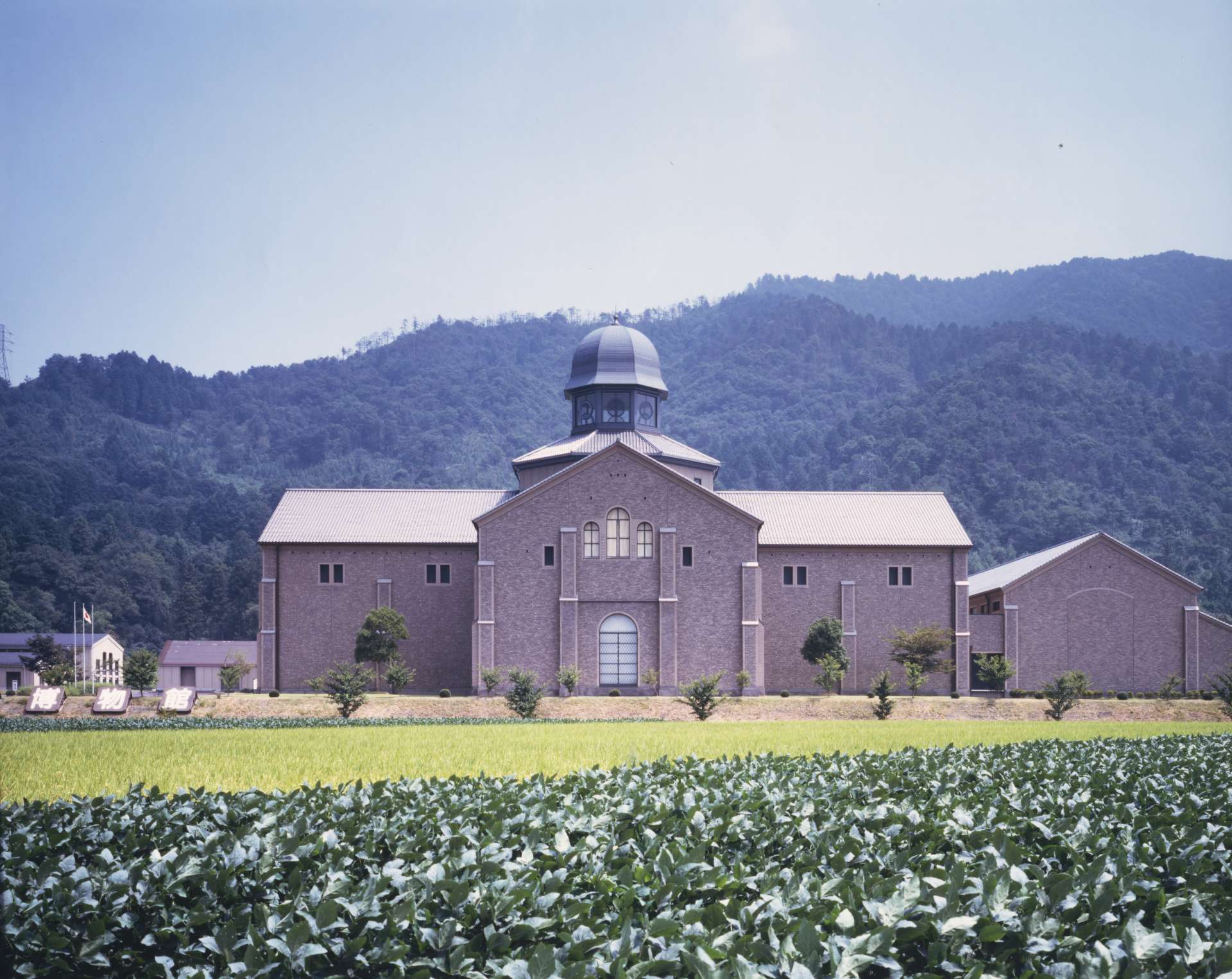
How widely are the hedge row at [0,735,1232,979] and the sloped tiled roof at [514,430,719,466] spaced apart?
4224cm

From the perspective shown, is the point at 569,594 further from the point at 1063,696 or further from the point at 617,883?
the point at 617,883

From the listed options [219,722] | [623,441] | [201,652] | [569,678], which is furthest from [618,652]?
[201,652]

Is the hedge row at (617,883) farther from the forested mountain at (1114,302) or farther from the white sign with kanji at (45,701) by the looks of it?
the forested mountain at (1114,302)

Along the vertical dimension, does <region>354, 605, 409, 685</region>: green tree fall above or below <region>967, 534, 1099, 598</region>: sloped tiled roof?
below

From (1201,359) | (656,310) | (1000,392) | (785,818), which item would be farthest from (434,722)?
(656,310)

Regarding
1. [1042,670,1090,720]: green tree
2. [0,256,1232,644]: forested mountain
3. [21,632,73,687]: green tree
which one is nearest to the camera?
[1042,670,1090,720]: green tree

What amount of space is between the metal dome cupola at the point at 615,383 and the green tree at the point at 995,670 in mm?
18037

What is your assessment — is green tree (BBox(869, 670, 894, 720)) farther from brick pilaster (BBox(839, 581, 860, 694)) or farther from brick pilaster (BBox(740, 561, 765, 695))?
brick pilaster (BBox(839, 581, 860, 694))

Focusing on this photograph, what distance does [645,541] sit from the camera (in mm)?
47688

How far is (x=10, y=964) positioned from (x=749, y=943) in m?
4.20

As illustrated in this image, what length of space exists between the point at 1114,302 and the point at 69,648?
14541 centimetres

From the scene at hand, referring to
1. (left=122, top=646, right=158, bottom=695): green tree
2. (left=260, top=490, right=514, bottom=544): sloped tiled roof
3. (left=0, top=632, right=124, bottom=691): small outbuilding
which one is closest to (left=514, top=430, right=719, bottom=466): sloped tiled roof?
(left=260, top=490, right=514, bottom=544): sloped tiled roof

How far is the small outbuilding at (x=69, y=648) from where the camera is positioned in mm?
75562

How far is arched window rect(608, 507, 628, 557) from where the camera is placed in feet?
156
